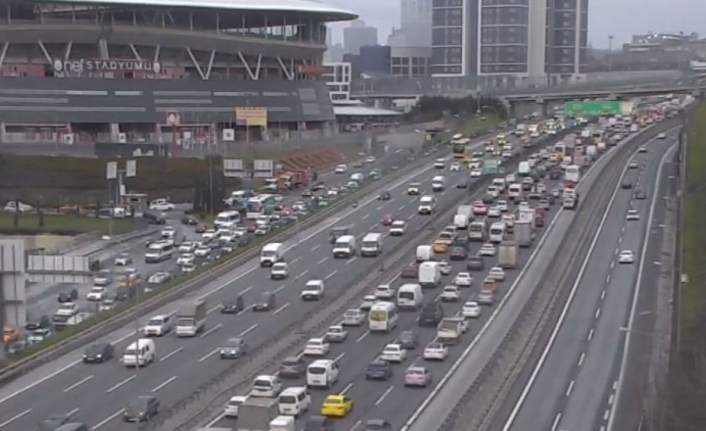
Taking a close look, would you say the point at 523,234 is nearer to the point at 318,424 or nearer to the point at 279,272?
the point at 279,272

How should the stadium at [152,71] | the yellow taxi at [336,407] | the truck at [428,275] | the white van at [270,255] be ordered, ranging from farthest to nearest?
the stadium at [152,71] < the white van at [270,255] < the truck at [428,275] < the yellow taxi at [336,407]

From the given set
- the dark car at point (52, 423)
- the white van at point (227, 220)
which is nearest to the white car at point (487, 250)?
the white van at point (227, 220)

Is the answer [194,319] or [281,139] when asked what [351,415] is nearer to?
[194,319]

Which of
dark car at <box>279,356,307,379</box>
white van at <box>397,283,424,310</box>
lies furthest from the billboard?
dark car at <box>279,356,307,379</box>

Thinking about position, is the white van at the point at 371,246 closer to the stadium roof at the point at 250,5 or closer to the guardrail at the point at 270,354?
the guardrail at the point at 270,354

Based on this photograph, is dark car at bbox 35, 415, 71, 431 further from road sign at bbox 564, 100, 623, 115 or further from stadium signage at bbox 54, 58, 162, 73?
road sign at bbox 564, 100, 623, 115
